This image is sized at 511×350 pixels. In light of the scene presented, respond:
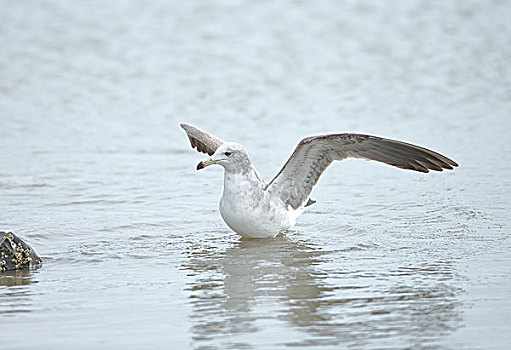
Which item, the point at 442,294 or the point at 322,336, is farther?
the point at 442,294

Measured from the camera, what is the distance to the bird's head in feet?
24.3

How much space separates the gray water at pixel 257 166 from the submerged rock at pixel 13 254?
4.3 inches

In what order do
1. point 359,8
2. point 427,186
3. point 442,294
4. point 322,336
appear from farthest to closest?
point 359,8
point 427,186
point 442,294
point 322,336

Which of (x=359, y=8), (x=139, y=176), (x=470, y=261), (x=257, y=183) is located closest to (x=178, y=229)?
(x=257, y=183)

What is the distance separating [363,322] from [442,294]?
0.82 m

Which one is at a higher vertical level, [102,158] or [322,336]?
[102,158]

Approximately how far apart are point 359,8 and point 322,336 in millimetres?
13426

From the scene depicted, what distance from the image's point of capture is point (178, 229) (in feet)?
25.5

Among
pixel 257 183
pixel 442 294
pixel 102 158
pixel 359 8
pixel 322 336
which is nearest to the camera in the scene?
pixel 322 336

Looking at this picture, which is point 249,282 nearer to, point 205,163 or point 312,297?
point 312,297

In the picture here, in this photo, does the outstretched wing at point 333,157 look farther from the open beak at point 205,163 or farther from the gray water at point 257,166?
the open beak at point 205,163

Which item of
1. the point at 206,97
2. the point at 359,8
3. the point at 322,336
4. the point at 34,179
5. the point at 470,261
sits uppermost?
the point at 359,8

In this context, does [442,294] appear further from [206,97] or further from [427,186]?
[206,97]

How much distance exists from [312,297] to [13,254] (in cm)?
216
